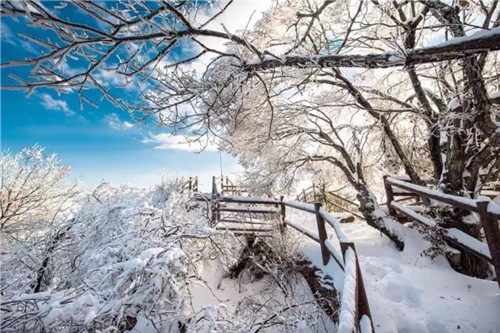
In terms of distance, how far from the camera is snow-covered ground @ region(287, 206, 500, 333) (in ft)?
9.43

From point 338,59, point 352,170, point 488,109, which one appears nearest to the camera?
point 338,59

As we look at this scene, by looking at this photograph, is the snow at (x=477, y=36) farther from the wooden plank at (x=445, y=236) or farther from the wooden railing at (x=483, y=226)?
the wooden plank at (x=445, y=236)

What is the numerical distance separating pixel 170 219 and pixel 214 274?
403 centimetres

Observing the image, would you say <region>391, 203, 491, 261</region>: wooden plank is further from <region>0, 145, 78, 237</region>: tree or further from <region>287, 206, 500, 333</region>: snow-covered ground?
<region>0, 145, 78, 237</region>: tree

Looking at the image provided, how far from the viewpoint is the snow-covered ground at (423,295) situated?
2873mm

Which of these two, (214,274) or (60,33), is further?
(214,274)

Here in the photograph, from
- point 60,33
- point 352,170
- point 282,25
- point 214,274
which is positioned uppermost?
point 282,25

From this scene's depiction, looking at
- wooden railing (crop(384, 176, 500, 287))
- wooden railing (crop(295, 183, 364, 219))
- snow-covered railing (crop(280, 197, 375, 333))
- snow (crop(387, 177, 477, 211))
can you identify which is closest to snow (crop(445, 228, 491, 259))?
wooden railing (crop(384, 176, 500, 287))

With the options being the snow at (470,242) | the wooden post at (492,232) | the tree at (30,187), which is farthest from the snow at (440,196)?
the tree at (30,187)

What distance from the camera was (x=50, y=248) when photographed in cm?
421

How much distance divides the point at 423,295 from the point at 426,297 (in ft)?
0.16

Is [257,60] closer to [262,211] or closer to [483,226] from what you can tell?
[483,226]

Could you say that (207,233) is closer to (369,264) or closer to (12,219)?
(369,264)

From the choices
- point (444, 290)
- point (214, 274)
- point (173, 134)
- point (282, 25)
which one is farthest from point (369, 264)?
point (282, 25)
